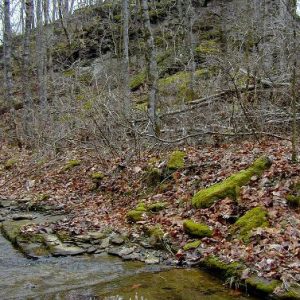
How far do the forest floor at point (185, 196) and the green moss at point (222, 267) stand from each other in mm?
108

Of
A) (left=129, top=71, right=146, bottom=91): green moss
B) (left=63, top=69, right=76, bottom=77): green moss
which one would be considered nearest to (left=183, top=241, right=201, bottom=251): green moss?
(left=129, top=71, right=146, bottom=91): green moss

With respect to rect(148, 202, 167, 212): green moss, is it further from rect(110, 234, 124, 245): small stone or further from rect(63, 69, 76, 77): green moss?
rect(63, 69, 76, 77): green moss

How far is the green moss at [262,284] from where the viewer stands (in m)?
5.15

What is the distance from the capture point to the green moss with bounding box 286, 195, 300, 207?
22.6 feet

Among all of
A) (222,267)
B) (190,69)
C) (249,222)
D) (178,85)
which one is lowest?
(222,267)

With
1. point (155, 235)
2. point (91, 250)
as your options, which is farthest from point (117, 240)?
point (155, 235)

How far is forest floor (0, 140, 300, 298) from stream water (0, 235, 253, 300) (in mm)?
522

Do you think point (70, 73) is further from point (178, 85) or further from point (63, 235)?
point (63, 235)

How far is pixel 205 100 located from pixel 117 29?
16442 millimetres

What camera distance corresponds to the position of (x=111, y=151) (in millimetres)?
11953

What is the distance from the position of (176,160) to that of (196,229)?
288 centimetres

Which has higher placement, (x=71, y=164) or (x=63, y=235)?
(x=71, y=164)

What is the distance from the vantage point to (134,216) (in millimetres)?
8422

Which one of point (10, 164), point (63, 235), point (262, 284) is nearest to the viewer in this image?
point (262, 284)
